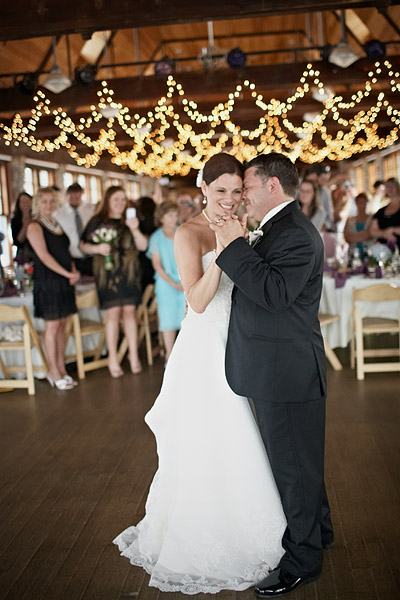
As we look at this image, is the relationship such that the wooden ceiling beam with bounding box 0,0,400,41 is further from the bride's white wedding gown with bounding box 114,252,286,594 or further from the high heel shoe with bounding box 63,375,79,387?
the bride's white wedding gown with bounding box 114,252,286,594

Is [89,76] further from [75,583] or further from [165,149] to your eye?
[75,583]

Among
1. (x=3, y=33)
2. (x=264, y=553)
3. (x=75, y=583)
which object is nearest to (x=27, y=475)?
(x=75, y=583)

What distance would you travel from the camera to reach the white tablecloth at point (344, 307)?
6502 millimetres

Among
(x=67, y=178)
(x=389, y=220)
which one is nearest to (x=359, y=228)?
(x=389, y=220)

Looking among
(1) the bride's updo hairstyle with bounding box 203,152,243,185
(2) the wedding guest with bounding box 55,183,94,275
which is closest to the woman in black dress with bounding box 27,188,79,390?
(2) the wedding guest with bounding box 55,183,94,275

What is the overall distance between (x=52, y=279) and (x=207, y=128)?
12155mm

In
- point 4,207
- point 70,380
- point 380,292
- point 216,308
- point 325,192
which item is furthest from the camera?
point 4,207

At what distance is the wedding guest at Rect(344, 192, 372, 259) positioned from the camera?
316 inches

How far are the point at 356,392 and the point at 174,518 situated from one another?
9.69ft

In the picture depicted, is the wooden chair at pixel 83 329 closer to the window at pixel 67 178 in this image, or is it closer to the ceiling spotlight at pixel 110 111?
the ceiling spotlight at pixel 110 111

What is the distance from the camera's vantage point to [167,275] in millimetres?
6316

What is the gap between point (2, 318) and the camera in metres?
5.69

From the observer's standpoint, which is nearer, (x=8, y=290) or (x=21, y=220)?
(x=8, y=290)

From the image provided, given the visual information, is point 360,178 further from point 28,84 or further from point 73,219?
point 73,219
